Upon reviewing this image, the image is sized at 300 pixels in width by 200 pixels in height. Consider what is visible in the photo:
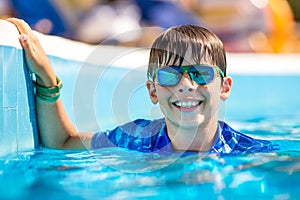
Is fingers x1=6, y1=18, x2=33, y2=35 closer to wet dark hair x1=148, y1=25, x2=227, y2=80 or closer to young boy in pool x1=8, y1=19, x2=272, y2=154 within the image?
young boy in pool x1=8, y1=19, x2=272, y2=154

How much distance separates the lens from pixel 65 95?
3.23 m

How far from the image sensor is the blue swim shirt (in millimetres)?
2447

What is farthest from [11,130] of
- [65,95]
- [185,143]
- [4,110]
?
[65,95]

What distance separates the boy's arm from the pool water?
74 mm

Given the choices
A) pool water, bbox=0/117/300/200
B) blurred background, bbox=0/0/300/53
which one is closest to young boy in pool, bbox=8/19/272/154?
pool water, bbox=0/117/300/200

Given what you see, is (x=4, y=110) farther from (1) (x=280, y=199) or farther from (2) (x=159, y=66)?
(1) (x=280, y=199)

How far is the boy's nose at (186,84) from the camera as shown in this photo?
2.25 meters

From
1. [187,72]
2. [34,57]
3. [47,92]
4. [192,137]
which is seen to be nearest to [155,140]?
[192,137]

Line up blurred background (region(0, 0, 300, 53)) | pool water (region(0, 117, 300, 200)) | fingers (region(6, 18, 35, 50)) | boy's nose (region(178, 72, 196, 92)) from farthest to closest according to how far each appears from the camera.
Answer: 1. blurred background (region(0, 0, 300, 53))
2. fingers (region(6, 18, 35, 50))
3. boy's nose (region(178, 72, 196, 92))
4. pool water (region(0, 117, 300, 200))

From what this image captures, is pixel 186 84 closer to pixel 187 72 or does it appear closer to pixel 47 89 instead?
pixel 187 72

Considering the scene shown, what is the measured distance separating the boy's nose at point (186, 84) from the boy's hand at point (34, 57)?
0.56 meters

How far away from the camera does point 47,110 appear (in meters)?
2.50

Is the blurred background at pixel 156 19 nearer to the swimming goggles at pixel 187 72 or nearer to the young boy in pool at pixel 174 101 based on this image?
the young boy in pool at pixel 174 101

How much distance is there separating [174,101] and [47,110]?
1.86 ft
